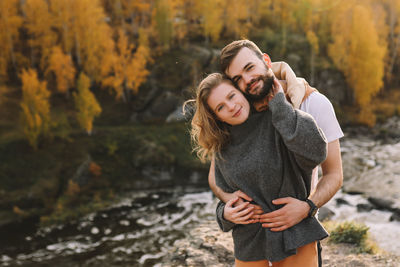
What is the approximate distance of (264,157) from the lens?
2.10 m

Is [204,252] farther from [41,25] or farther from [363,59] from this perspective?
[41,25]

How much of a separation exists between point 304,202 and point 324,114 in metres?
0.61

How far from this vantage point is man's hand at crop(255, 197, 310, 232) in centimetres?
207

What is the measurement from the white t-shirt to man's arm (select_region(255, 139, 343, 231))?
62 millimetres

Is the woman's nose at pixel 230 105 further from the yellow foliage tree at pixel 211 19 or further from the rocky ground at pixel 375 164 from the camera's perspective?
the yellow foliage tree at pixel 211 19

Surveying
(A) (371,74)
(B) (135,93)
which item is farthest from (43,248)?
(A) (371,74)

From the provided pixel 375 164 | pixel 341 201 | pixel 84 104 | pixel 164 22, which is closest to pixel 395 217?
pixel 341 201

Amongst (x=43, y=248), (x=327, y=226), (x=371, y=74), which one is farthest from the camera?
(x=371, y=74)

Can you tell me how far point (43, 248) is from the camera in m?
10.9

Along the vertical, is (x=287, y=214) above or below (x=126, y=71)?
below

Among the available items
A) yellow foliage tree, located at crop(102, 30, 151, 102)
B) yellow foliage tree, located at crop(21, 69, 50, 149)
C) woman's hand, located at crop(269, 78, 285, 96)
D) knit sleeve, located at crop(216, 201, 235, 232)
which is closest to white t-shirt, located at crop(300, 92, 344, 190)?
woman's hand, located at crop(269, 78, 285, 96)

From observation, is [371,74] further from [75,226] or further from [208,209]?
[75,226]

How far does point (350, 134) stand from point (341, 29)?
1096 cm

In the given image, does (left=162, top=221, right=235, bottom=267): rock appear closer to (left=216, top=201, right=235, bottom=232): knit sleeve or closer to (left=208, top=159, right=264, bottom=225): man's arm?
(left=216, top=201, right=235, bottom=232): knit sleeve
